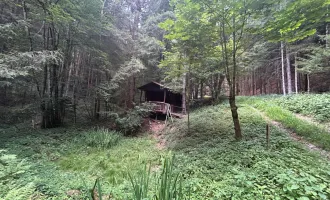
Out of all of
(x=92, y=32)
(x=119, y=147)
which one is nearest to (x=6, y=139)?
(x=119, y=147)

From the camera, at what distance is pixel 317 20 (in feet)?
16.3

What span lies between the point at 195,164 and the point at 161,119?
1104 centimetres

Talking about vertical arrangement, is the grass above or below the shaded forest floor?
above

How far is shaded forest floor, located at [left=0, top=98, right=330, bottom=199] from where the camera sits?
10.5ft

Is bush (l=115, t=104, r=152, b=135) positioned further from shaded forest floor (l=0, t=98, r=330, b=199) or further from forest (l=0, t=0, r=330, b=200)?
shaded forest floor (l=0, t=98, r=330, b=199)

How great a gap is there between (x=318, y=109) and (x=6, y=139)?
15033mm

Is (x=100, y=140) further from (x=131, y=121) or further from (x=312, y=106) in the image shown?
(x=312, y=106)

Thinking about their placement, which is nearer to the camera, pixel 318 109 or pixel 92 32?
pixel 318 109

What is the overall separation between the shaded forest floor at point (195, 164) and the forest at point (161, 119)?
3 centimetres

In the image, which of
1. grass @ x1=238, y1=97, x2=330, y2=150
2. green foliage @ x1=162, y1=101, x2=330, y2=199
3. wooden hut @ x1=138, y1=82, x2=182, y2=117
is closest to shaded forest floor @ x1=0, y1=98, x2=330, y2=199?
green foliage @ x1=162, y1=101, x2=330, y2=199

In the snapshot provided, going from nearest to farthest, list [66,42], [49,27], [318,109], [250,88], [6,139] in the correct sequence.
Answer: [6,139], [318,109], [49,27], [66,42], [250,88]

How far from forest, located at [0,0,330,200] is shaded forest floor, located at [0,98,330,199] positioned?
0.03 m

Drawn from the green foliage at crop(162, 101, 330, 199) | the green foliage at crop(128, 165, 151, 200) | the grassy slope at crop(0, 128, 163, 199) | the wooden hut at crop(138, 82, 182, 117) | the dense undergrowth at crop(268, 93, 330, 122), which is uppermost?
the wooden hut at crop(138, 82, 182, 117)

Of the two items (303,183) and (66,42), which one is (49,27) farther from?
(303,183)
